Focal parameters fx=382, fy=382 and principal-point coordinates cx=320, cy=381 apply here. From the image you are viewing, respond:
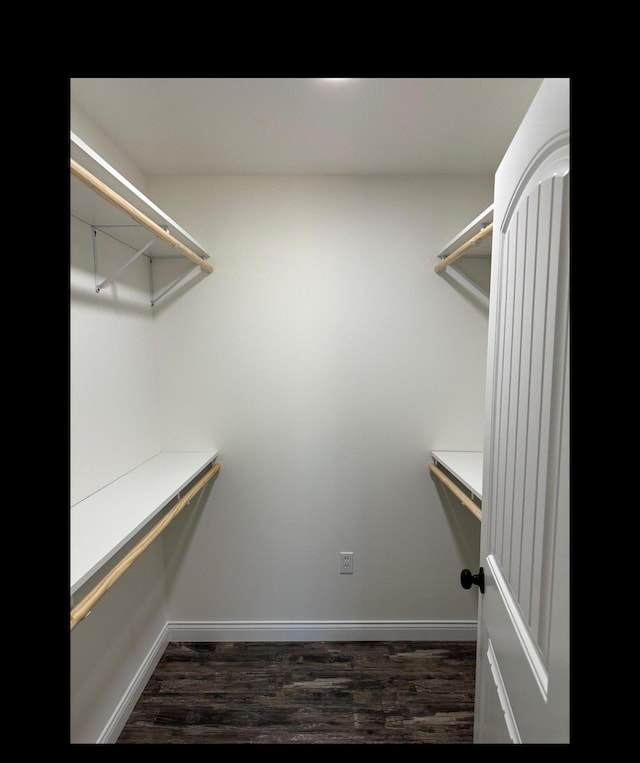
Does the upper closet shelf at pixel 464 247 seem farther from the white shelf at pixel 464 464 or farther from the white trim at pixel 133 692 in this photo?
the white trim at pixel 133 692

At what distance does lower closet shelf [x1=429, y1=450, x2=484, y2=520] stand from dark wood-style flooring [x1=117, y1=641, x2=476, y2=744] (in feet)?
2.73

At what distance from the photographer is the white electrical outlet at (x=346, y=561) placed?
6.57ft

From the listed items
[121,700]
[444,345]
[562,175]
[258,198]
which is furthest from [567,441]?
[121,700]

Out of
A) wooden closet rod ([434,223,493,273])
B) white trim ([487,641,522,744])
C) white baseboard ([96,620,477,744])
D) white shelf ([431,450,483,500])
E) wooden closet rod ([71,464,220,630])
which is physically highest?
wooden closet rod ([434,223,493,273])

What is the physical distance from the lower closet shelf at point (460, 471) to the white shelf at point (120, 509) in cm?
110

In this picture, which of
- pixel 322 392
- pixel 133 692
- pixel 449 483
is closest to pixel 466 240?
pixel 322 392

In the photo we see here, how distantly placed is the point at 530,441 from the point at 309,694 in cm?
168

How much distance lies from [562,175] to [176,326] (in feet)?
5.84

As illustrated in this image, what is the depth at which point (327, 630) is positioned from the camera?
6.54 ft

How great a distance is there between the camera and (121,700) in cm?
154

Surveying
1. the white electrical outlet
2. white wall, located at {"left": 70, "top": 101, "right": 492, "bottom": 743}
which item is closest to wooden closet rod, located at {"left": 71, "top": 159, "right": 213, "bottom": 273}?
white wall, located at {"left": 70, "top": 101, "right": 492, "bottom": 743}

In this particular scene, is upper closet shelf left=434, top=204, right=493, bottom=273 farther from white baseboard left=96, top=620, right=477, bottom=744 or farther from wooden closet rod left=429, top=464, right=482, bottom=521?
white baseboard left=96, top=620, right=477, bottom=744

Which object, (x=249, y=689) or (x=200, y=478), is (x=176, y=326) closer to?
(x=200, y=478)

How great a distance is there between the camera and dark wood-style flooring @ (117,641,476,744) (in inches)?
58.6
